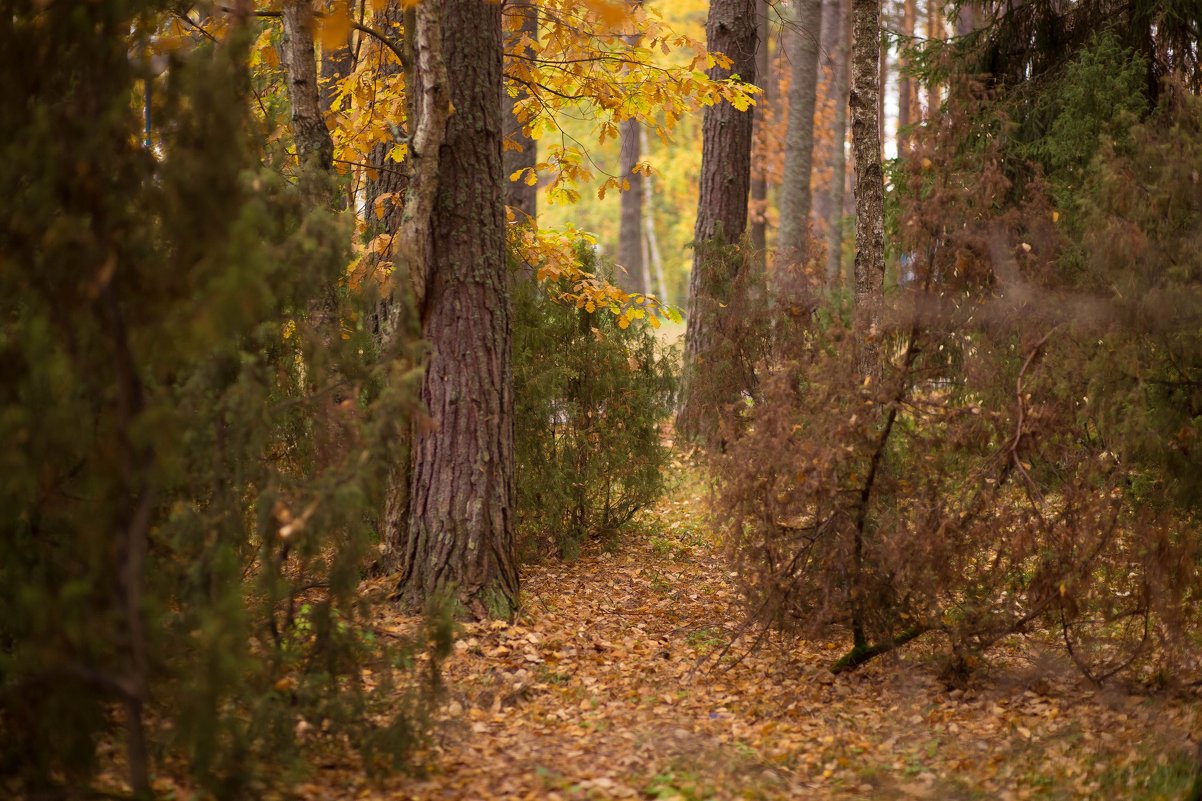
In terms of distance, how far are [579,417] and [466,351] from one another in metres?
1.83

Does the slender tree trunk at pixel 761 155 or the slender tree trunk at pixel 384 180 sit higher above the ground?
the slender tree trunk at pixel 761 155

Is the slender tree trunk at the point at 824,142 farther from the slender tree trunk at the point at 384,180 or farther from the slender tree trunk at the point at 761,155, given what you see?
the slender tree trunk at the point at 384,180

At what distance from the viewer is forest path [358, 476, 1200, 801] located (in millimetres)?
4492

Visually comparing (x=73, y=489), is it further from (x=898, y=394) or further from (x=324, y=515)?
(x=898, y=394)

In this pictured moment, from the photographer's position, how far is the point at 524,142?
12375mm

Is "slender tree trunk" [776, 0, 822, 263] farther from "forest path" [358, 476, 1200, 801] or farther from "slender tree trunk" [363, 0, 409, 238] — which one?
"forest path" [358, 476, 1200, 801]

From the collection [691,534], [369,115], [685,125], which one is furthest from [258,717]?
[685,125]

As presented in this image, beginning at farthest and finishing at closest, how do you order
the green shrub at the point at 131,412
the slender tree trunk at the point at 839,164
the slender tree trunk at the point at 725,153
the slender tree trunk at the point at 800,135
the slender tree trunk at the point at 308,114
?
the slender tree trunk at the point at 839,164 → the slender tree trunk at the point at 800,135 → the slender tree trunk at the point at 725,153 → the slender tree trunk at the point at 308,114 → the green shrub at the point at 131,412

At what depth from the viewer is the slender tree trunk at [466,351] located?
628cm

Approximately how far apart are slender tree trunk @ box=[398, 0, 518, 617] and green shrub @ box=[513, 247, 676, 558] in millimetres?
1180

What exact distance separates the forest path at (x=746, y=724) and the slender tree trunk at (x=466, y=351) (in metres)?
0.53

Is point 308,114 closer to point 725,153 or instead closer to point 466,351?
point 466,351

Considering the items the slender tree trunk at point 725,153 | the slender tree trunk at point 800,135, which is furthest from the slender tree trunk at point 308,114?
the slender tree trunk at point 800,135

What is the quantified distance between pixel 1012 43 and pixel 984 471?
5265mm
